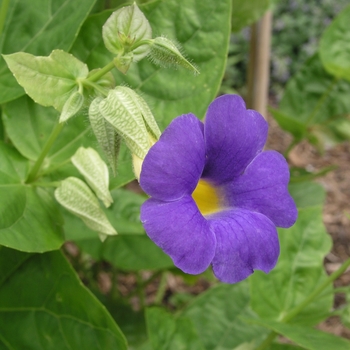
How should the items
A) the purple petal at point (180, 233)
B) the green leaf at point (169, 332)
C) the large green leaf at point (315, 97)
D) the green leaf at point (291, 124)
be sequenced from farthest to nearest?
the large green leaf at point (315, 97), the green leaf at point (291, 124), the green leaf at point (169, 332), the purple petal at point (180, 233)

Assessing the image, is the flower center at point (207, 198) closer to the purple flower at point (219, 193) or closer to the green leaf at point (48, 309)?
the purple flower at point (219, 193)

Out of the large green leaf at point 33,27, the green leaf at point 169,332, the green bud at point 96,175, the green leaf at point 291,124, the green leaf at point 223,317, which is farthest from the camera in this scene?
the green leaf at point 291,124

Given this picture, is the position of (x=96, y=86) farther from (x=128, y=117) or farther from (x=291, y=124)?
(x=291, y=124)

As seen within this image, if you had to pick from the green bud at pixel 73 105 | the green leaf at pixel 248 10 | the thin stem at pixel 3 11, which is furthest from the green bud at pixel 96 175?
the green leaf at pixel 248 10

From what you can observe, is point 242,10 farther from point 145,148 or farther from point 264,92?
point 145,148

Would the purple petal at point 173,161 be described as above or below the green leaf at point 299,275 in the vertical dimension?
above

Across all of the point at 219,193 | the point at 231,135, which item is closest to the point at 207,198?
the point at 219,193
